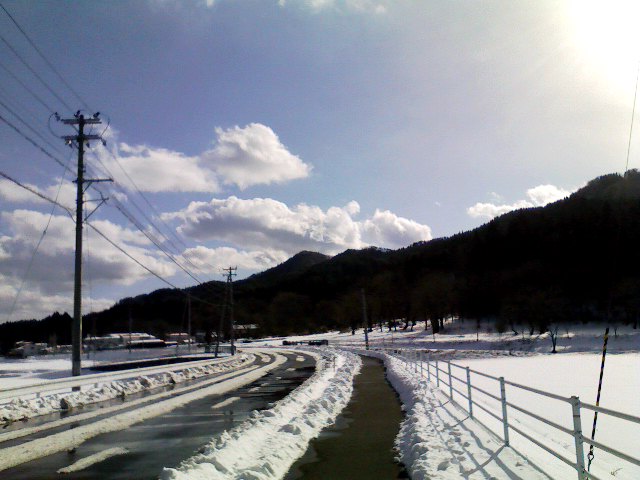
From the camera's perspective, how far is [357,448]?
30.2 feet

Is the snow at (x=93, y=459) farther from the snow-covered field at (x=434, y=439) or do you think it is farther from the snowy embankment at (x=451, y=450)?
the snowy embankment at (x=451, y=450)

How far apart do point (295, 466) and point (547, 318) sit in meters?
74.1

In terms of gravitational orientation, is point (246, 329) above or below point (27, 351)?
above

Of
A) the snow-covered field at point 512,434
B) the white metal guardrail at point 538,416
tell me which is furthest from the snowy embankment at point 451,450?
the white metal guardrail at point 538,416

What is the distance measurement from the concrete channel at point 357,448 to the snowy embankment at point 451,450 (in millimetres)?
260

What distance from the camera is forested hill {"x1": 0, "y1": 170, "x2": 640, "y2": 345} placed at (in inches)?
3445

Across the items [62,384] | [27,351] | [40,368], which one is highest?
[62,384]

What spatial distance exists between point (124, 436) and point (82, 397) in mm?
7599

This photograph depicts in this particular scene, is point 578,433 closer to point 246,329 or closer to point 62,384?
point 62,384

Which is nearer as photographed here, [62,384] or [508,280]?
[62,384]

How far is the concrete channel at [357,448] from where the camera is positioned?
24.6 feet

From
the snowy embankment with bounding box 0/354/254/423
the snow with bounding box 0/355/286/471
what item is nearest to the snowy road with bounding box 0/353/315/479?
the snow with bounding box 0/355/286/471

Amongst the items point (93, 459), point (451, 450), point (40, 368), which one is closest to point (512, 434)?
point (451, 450)

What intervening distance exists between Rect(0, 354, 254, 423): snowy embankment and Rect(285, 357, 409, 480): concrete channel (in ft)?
28.1
